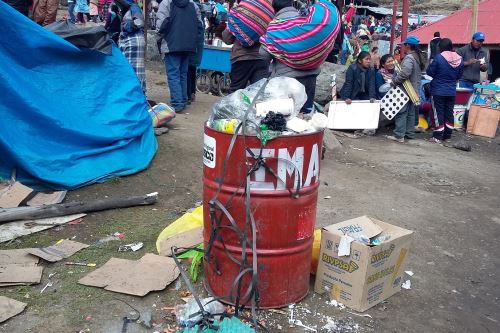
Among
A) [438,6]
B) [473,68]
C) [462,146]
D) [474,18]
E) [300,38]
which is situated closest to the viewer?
[300,38]

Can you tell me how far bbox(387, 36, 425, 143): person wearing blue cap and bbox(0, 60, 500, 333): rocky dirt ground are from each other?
800 mm

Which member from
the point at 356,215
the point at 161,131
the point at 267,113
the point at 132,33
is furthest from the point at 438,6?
the point at 267,113

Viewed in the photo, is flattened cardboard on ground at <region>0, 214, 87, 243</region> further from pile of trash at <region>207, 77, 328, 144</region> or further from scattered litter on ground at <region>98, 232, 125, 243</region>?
pile of trash at <region>207, 77, 328, 144</region>

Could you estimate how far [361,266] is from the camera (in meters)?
3.32

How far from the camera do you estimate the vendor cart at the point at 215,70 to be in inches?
442

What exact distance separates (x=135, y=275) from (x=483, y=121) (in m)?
8.91

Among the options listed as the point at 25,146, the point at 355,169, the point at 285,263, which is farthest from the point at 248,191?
the point at 355,169

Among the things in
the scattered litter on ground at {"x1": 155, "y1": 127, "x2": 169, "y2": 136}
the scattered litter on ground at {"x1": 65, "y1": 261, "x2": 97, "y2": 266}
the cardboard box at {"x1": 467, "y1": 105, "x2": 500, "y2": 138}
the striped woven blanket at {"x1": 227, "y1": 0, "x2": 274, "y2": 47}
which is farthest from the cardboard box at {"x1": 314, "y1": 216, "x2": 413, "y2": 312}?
the cardboard box at {"x1": 467, "y1": 105, "x2": 500, "y2": 138}

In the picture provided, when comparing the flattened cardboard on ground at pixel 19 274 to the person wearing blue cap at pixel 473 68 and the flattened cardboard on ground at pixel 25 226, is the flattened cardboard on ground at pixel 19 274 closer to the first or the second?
the flattened cardboard on ground at pixel 25 226

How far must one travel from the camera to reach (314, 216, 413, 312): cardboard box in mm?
3334

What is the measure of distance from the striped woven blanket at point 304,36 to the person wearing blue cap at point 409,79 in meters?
4.36

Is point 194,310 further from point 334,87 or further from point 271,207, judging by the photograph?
point 334,87

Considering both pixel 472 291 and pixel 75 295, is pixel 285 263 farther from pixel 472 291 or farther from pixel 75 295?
pixel 472 291

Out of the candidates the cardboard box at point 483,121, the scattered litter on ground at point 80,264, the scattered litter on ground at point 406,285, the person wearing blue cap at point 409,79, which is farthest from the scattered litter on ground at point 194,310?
the cardboard box at point 483,121
